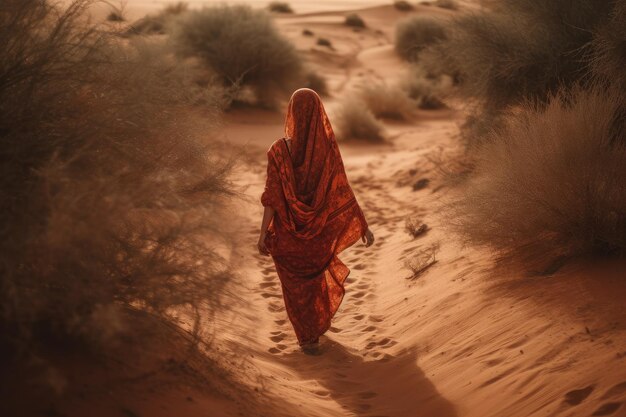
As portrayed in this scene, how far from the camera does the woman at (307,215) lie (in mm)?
5449

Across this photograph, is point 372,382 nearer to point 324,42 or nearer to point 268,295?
point 268,295

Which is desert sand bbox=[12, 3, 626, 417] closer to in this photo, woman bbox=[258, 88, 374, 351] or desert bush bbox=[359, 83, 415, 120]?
woman bbox=[258, 88, 374, 351]

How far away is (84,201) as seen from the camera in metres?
3.39

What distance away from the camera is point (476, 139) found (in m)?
10.1

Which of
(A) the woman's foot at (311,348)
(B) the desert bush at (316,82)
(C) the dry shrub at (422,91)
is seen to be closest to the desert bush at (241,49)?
(B) the desert bush at (316,82)

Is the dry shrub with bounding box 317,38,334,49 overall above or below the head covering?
below

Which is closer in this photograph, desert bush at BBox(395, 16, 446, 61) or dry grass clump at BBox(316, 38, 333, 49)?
desert bush at BBox(395, 16, 446, 61)

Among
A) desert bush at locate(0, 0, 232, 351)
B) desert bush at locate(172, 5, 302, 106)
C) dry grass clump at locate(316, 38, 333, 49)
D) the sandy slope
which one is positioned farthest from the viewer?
dry grass clump at locate(316, 38, 333, 49)

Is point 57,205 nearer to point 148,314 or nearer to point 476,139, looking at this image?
point 148,314

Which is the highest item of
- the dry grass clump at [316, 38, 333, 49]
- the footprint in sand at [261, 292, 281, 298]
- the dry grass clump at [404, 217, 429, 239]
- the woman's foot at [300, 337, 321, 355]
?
the woman's foot at [300, 337, 321, 355]

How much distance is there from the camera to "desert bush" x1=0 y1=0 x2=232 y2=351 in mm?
3346

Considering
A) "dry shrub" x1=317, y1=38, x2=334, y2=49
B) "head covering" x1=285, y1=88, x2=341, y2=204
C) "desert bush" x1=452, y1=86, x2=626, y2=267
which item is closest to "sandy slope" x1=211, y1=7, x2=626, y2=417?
"desert bush" x1=452, y1=86, x2=626, y2=267

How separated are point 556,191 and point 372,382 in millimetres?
2176

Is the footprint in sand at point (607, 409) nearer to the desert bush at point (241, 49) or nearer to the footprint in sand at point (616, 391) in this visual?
the footprint in sand at point (616, 391)
